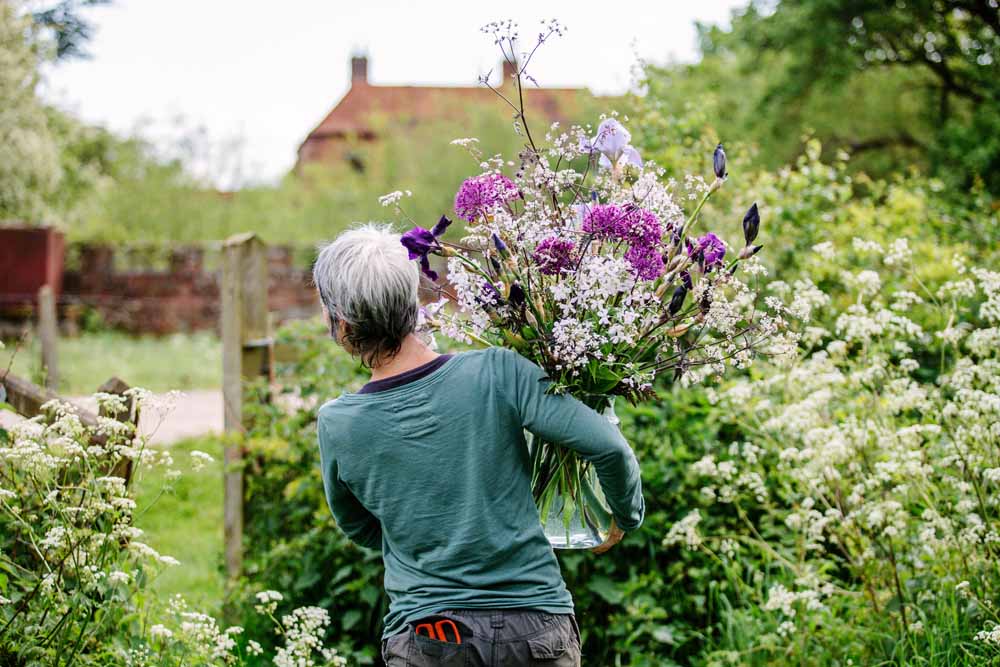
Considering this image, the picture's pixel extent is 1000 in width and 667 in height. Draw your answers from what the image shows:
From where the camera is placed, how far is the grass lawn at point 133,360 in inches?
465

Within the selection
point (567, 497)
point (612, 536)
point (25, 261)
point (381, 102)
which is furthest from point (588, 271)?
point (381, 102)

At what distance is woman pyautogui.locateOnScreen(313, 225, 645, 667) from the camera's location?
204cm

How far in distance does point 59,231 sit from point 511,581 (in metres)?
17.4

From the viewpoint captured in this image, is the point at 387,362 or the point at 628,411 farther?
the point at 628,411

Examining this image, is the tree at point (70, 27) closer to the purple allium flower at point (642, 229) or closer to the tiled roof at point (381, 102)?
the tiled roof at point (381, 102)

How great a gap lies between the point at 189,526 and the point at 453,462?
4980 millimetres

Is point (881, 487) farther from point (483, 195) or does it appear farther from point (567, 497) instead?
point (483, 195)

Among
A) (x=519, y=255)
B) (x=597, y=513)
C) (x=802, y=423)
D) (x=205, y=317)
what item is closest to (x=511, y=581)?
(x=597, y=513)

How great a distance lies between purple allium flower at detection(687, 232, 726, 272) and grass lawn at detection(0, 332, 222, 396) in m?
9.44

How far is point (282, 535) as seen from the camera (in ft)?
15.3

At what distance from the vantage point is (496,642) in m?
2.03

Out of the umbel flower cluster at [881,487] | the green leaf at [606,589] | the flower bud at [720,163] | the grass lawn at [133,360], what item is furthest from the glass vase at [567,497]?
the grass lawn at [133,360]

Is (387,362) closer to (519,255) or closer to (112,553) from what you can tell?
(519,255)

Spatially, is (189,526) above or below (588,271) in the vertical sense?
below
